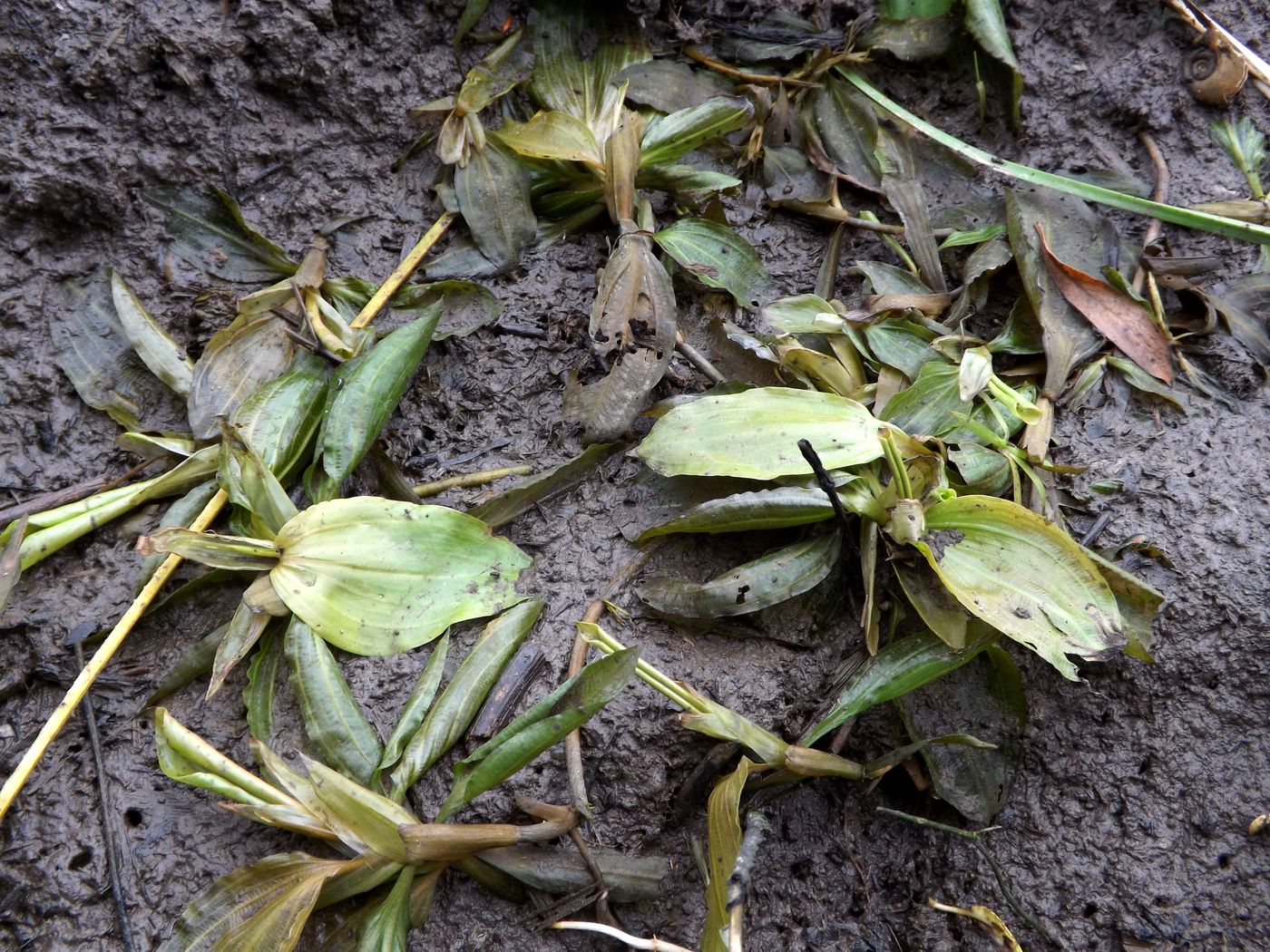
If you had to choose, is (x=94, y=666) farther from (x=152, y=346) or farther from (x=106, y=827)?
(x=152, y=346)

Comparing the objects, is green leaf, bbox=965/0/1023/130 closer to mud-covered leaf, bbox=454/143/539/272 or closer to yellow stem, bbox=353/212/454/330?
mud-covered leaf, bbox=454/143/539/272

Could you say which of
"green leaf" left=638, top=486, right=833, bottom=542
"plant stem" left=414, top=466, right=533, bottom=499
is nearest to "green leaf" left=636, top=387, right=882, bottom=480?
"green leaf" left=638, top=486, right=833, bottom=542

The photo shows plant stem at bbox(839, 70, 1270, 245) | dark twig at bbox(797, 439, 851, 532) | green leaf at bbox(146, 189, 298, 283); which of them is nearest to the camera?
dark twig at bbox(797, 439, 851, 532)

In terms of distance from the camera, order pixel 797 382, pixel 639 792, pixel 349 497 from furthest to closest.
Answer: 1. pixel 797 382
2. pixel 349 497
3. pixel 639 792

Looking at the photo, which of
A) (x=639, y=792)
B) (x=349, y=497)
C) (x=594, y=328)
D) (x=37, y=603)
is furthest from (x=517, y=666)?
(x=37, y=603)

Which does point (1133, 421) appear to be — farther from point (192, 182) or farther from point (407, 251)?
point (192, 182)

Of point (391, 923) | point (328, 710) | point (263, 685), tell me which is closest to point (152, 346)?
point (263, 685)
